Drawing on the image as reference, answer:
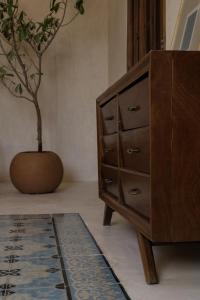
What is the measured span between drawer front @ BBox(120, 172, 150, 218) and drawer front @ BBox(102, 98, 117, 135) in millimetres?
289

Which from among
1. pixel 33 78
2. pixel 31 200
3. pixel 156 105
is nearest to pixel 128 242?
pixel 156 105

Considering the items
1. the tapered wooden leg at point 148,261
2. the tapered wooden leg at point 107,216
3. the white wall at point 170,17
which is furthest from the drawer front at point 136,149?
the white wall at point 170,17

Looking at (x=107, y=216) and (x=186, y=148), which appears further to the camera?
(x=107, y=216)

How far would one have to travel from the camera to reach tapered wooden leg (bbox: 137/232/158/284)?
1330 millimetres

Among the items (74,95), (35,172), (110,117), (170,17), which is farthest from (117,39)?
(110,117)

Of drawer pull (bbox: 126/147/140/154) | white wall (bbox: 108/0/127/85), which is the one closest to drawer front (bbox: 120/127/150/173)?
drawer pull (bbox: 126/147/140/154)

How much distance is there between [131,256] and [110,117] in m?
0.69

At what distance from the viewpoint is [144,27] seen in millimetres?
3170

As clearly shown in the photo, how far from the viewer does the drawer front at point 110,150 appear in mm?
1958

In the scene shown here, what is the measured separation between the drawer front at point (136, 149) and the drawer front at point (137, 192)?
0.04 m

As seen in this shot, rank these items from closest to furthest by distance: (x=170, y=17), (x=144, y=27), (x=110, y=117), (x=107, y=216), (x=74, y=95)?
(x=110, y=117)
(x=107, y=216)
(x=170, y=17)
(x=144, y=27)
(x=74, y=95)

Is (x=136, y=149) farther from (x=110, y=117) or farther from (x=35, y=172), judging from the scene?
(x=35, y=172)

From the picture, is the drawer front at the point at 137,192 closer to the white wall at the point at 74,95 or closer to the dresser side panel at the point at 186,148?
the dresser side panel at the point at 186,148

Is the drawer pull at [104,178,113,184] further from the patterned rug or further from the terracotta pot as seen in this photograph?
the terracotta pot
